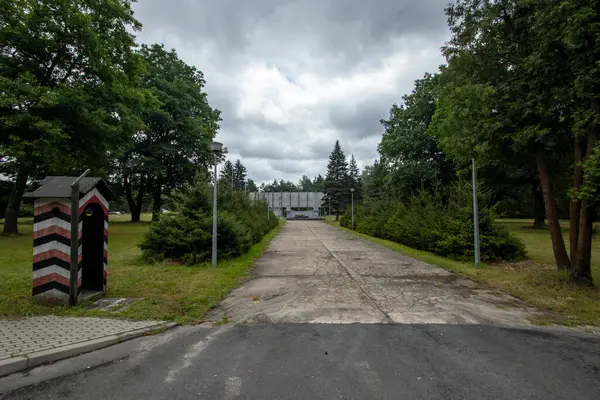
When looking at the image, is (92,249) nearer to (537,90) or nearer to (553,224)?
(537,90)

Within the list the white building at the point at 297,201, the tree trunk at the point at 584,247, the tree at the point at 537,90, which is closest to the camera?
the tree at the point at 537,90

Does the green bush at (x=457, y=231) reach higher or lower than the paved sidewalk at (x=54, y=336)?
higher

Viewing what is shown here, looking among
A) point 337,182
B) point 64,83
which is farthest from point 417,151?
point 337,182

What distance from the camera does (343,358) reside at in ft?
12.3

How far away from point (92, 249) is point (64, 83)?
48.5 feet

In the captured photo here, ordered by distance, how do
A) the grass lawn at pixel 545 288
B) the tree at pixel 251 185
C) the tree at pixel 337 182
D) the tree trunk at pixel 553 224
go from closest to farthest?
the grass lawn at pixel 545 288, the tree trunk at pixel 553 224, the tree at pixel 337 182, the tree at pixel 251 185

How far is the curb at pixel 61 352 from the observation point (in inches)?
133

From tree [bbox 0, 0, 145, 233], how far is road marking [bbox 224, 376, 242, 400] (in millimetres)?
15945

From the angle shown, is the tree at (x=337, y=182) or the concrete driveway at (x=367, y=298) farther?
the tree at (x=337, y=182)

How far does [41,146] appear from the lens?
596 inches

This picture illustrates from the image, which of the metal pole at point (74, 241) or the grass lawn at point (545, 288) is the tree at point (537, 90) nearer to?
the grass lawn at point (545, 288)

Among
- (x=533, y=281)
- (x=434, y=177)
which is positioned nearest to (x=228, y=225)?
(x=533, y=281)

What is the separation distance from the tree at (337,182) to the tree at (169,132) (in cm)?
3184

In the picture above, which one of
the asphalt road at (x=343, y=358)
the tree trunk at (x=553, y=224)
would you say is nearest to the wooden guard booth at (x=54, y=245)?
the asphalt road at (x=343, y=358)
